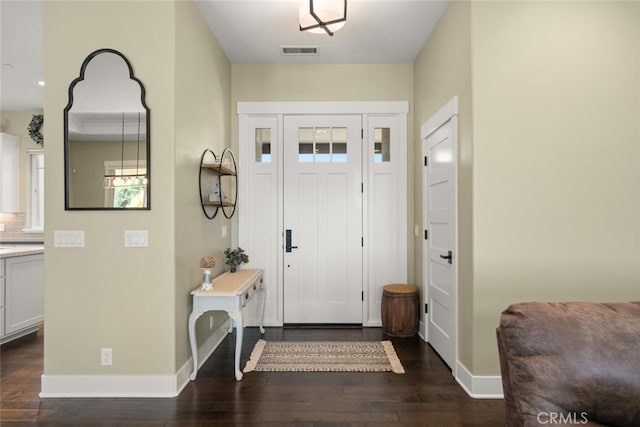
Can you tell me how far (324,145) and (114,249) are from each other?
7.93 feet

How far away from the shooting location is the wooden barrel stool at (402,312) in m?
3.64

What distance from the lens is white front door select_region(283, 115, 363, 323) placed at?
406cm

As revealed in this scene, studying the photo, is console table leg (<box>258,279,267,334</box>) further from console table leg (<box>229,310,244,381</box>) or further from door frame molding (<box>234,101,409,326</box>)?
console table leg (<box>229,310,244,381</box>)

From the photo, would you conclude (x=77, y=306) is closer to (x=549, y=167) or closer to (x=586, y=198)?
(x=549, y=167)

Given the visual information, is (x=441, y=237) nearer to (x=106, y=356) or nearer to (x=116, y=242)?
(x=116, y=242)

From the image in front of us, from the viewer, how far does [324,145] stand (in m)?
4.08

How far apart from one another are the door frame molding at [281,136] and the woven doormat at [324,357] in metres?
0.63

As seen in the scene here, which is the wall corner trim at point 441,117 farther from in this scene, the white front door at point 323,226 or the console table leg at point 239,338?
the console table leg at point 239,338

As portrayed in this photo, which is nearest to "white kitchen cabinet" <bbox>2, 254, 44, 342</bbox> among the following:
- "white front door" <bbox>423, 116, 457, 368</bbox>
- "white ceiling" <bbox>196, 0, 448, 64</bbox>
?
"white ceiling" <bbox>196, 0, 448, 64</bbox>

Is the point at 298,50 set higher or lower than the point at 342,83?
higher

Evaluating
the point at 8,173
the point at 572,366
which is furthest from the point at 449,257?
the point at 8,173

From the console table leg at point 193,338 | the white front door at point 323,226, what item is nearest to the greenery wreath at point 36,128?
the white front door at point 323,226

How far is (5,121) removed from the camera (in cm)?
498

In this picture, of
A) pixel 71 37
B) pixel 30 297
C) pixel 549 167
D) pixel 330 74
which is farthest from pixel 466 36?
pixel 30 297
